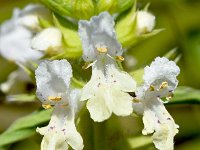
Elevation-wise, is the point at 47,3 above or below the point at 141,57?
below

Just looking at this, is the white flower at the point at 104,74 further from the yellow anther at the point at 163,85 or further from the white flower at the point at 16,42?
the white flower at the point at 16,42

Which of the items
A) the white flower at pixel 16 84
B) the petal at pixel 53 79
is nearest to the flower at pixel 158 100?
the petal at pixel 53 79

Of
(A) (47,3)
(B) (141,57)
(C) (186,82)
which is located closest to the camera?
(A) (47,3)

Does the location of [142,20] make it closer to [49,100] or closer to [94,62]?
[94,62]

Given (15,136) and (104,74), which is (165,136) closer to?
(104,74)

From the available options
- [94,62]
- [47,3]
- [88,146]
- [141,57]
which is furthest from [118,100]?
[141,57]

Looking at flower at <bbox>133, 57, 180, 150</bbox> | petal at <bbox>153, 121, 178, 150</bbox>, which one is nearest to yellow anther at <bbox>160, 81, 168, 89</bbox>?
flower at <bbox>133, 57, 180, 150</bbox>
